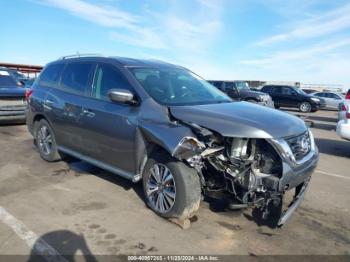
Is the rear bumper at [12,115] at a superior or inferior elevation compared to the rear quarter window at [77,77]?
inferior

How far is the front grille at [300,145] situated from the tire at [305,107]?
2130 centimetres

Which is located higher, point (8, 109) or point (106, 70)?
point (106, 70)

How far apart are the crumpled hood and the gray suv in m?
0.01

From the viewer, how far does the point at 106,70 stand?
17.0 ft

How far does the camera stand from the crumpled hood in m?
3.79

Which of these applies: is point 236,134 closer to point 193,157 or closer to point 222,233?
point 193,157

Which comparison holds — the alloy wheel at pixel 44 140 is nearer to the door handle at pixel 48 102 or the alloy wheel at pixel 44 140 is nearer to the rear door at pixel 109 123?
the door handle at pixel 48 102

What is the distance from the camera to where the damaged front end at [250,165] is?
12.4 feet

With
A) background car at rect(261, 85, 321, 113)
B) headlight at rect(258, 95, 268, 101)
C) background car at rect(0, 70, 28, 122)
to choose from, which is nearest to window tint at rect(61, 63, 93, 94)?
background car at rect(0, 70, 28, 122)

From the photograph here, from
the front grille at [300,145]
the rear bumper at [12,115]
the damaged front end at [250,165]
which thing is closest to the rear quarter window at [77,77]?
the damaged front end at [250,165]

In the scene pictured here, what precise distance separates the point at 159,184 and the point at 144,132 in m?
0.66

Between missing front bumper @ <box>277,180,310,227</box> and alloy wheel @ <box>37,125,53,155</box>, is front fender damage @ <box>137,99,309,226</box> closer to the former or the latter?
missing front bumper @ <box>277,180,310,227</box>

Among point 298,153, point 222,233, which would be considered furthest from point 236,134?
point 222,233

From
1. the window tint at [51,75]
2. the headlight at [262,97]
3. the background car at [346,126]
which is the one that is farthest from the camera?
the headlight at [262,97]
